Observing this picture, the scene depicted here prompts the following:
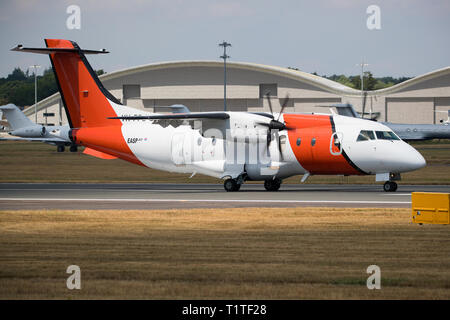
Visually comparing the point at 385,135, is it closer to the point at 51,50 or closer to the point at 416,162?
the point at 416,162

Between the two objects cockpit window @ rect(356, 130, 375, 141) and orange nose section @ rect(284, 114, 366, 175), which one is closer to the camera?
cockpit window @ rect(356, 130, 375, 141)

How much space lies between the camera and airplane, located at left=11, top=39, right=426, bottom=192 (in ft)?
98.2

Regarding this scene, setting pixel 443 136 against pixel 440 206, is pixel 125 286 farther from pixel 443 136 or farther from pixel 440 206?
pixel 443 136

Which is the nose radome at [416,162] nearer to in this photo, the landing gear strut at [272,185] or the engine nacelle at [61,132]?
the landing gear strut at [272,185]

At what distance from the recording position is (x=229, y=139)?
106 feet

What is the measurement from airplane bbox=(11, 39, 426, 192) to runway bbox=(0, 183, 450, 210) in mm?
1090

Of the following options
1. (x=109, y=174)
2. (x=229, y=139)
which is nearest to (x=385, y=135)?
(x=229, y=139)

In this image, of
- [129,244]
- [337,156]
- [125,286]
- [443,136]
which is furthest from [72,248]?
[443,136]

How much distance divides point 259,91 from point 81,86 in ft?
240

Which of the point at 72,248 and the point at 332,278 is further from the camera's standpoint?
the point at 72,248

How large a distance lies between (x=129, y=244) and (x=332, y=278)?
18.6 ft

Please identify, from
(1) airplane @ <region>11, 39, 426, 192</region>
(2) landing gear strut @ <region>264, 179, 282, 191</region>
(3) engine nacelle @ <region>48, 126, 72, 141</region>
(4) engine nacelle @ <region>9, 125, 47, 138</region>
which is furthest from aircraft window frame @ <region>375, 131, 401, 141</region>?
(4) engine nacelle @ <region>9, 125, 47, 138</region>

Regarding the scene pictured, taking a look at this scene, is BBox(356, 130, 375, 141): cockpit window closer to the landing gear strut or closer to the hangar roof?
the landing gear strut
